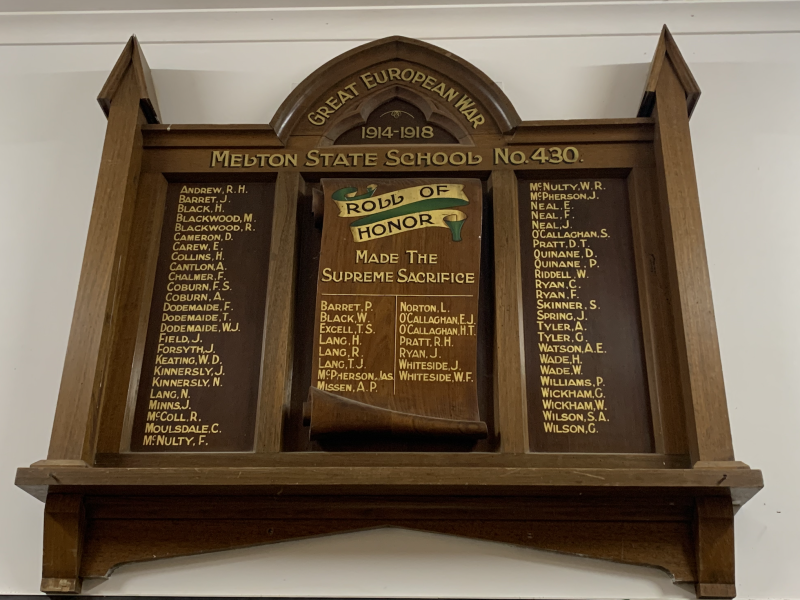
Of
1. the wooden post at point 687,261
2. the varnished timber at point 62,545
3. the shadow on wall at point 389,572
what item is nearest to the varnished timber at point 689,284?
the wooden post at point 687,261

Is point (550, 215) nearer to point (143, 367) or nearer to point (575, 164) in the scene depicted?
point (575, 164)

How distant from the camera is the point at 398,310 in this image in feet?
8.30

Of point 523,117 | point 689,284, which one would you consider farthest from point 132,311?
point 689,284

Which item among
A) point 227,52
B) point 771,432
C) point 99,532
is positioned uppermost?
point 227,52

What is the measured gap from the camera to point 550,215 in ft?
8.97

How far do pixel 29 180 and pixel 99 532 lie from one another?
1.39 metres

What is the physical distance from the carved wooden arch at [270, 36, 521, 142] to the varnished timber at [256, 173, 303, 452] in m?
0.26

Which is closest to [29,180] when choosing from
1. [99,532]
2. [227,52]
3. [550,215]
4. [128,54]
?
[128,54]

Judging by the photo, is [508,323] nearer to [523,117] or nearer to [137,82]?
[523,117]

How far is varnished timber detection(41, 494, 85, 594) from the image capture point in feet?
7.55

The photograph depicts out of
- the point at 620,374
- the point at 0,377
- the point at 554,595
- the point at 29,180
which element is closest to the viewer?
the point at 554,595

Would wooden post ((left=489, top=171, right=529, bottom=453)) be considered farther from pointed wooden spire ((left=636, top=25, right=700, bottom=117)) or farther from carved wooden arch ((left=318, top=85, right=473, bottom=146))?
pointed wooden spire ((left=636, top=25, right=700, bottom=117))

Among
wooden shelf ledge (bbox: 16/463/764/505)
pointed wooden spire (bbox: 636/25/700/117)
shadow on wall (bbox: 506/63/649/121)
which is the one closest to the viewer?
wooden shelf ledge (bbox: 16/463/764/505)

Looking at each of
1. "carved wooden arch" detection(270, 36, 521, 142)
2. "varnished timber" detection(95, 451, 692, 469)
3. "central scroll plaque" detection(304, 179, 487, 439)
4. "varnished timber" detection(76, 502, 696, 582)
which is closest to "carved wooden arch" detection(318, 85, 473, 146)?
"carved wooden arch" detection(270, 36, 521, 142)
